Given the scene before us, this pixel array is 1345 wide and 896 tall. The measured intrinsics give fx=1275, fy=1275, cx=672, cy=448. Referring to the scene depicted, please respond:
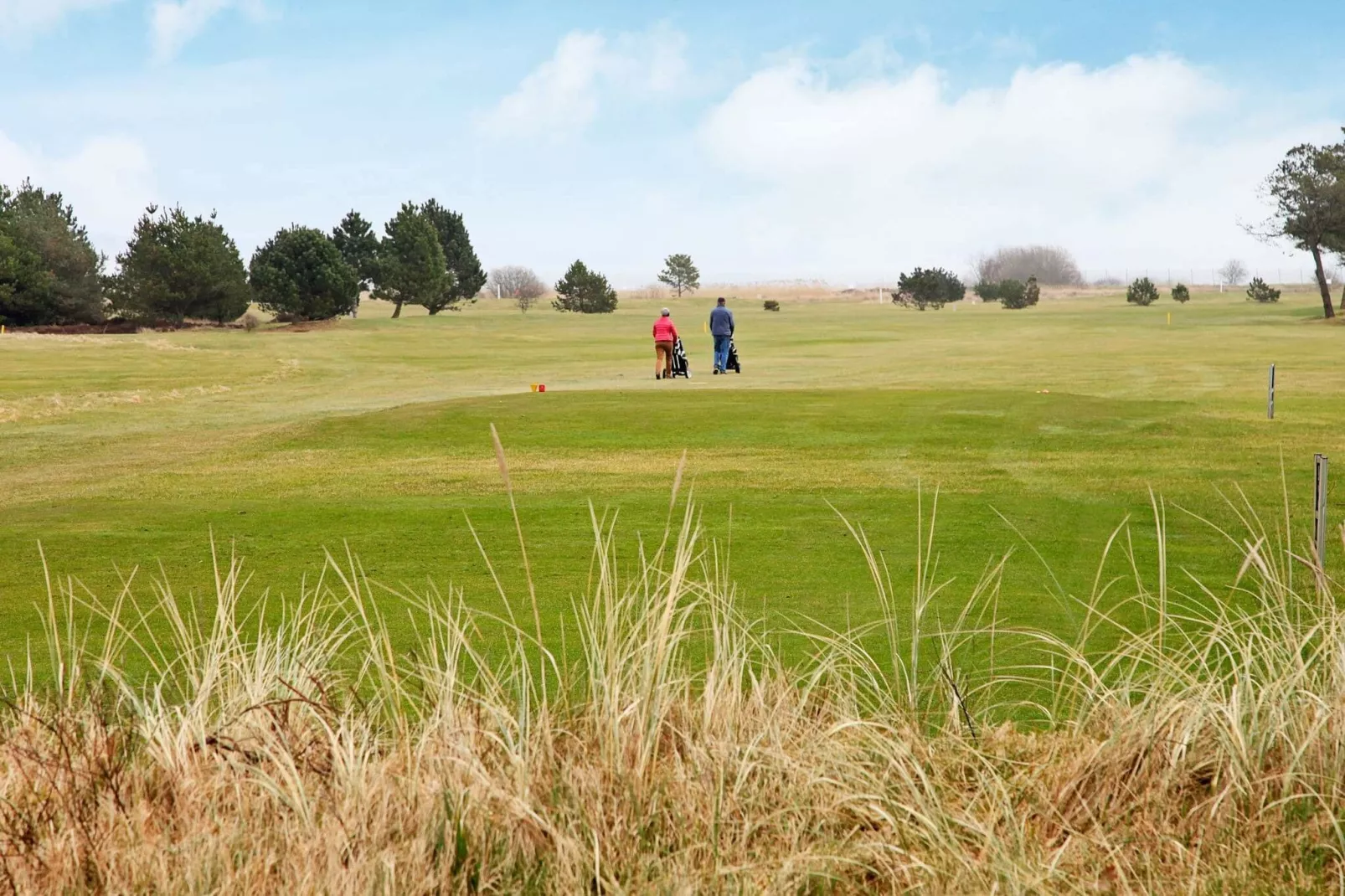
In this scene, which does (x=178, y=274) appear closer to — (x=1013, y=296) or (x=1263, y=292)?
(x=1013, y=296)

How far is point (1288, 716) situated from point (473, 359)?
38764 millimetres

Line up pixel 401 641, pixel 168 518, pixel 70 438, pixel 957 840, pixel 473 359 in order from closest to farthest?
pixel 957 840 → pixel 401 641 → pixel 168 518 → pixel 70 438 → pixel 473 359

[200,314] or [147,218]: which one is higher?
[147,218]

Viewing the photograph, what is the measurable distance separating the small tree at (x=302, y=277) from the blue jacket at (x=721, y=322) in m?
39.8

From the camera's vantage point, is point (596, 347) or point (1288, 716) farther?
point (596, 347)

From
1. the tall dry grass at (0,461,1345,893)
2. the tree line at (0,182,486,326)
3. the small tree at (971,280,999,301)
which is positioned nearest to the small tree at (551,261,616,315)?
the tree line at (0,182,486,326)

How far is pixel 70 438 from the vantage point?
1828cm

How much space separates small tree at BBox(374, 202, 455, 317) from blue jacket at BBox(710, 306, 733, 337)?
1925 inches

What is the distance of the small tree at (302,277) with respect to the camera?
63812mm

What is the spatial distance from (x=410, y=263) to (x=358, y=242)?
22.0 ft

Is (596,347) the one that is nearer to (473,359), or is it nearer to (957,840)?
(473,359)

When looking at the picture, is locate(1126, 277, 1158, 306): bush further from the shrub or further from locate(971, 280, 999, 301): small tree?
locate(971, 280, 999, 301): small tree

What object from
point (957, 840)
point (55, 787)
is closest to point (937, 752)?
point (957, 840)

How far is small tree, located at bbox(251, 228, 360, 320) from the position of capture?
63.8 m
